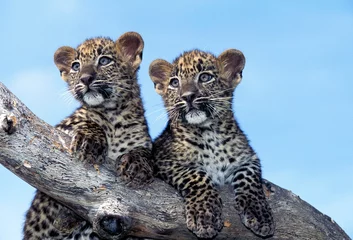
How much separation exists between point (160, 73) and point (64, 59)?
1.60 metres

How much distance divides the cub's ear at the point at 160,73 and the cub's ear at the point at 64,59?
1.33m

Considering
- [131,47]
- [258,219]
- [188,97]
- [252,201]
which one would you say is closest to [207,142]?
[188,97]

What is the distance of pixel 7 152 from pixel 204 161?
286cm

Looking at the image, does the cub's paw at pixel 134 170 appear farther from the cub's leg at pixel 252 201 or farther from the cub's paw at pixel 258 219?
the cub's paw at pixel 258 219

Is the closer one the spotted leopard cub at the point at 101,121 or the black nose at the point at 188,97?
the spotted leopard cub at the point at 101,121

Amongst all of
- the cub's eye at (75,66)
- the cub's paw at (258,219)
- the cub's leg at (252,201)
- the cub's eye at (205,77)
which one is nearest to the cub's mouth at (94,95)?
the cub's eye at (75,66)

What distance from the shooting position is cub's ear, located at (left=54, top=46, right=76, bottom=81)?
10883 millimetres

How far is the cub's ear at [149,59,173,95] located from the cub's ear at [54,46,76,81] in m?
1.33

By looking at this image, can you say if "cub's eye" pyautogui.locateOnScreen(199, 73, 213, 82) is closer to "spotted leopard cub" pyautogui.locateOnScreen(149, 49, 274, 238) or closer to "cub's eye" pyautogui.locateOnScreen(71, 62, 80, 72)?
"spotted leopard cub" pyautogui.locateOnScreen(149, 49, 274, 238)

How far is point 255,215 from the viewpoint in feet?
29.5

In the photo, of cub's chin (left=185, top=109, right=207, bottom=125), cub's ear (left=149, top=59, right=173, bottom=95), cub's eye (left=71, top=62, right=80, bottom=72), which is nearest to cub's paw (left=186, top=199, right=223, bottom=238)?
cub's chin (left=185, top=109, right=207, bottom=125)

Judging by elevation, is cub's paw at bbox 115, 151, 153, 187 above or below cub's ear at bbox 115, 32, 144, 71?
below

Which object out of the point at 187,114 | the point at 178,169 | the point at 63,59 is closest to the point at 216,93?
the point at 187,114

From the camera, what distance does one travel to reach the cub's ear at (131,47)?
10766 mm
